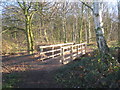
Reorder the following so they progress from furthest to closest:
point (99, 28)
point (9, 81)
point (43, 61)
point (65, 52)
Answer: point (43, 61) → point (65, 52) → point (99, 28) → point (9, 81)

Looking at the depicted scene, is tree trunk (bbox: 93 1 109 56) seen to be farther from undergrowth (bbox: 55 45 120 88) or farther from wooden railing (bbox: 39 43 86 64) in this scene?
wooden railing (bbox: 39 43 86 64)

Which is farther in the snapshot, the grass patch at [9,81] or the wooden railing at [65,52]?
the wooden railing at [65,52]

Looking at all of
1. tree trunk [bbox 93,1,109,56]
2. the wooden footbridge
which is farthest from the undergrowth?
the wooden footbridge

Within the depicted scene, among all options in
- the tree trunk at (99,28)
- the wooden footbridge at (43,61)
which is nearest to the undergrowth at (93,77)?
the tree trunk at (99,28)

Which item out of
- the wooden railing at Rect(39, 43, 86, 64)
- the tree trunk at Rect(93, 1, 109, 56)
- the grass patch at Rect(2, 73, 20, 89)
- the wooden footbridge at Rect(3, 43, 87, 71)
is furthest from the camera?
the wooden railing at Rect(39, 43, 86, 64)

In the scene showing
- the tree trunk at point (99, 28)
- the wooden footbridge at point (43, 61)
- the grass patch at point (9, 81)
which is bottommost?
the grass patch at point (9, 81)

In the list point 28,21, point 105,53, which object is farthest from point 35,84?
point 28,21

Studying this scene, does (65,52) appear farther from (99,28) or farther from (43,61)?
(99,28)

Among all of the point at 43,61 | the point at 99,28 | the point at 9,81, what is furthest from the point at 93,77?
the point at 43,61

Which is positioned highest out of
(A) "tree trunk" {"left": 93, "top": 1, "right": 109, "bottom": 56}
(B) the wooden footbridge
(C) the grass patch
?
(A) "tree trunk" {"left": 93, "top": 1, "right": 109, "bottom": 56}

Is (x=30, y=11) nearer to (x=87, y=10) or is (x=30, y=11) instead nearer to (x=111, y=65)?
(x=111, y=65)

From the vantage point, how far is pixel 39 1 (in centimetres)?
1173

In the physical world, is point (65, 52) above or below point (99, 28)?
below

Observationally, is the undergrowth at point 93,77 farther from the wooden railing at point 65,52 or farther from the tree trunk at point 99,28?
the wooden railing at point 65,52
